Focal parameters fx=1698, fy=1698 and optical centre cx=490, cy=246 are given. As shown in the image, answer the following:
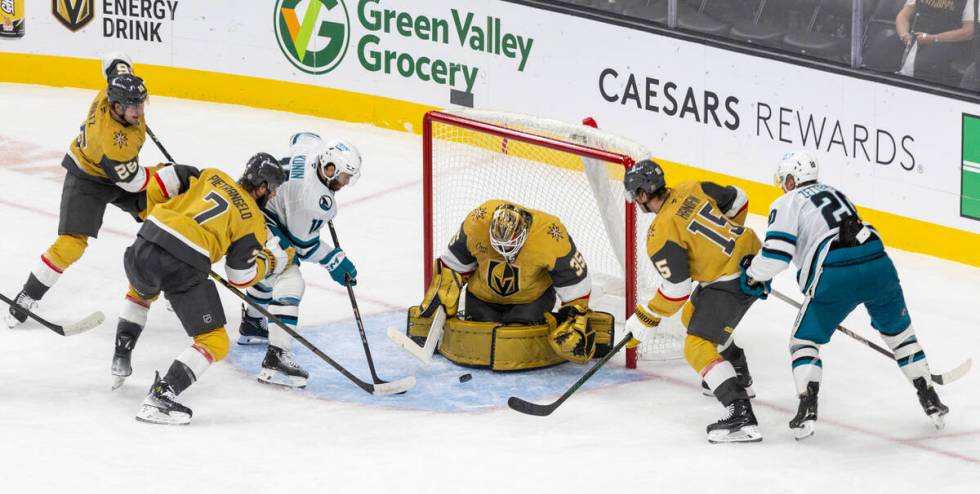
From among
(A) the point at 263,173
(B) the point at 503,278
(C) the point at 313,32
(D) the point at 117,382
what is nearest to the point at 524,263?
(B) the point at 503,278

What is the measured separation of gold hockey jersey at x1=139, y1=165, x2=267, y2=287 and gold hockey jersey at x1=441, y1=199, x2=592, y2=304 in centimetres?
88

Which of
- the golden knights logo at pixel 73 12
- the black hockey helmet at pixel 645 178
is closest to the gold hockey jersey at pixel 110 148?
the black hockey helmet at pixel 645 178

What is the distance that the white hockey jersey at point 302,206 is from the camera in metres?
6.34

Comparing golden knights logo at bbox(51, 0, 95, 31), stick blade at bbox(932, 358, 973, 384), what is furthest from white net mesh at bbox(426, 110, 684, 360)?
golden knights logo at bbox(51, 0, 95, 31)

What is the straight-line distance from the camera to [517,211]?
20.6ft

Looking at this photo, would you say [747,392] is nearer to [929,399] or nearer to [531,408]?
[929,399]

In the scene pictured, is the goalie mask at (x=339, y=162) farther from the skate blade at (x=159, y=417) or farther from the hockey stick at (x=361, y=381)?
the skate blade at (x=159, y=417)

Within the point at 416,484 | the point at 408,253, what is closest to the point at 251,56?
the point at 408,253

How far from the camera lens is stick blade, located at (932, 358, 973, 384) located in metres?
6.14

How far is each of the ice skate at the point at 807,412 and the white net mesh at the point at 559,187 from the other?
970 millimetres

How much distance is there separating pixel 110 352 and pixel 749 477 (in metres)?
2.66

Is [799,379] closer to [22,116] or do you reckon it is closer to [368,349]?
[368,349]

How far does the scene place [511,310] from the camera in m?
6.61

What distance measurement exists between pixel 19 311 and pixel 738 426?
3.03 metres
